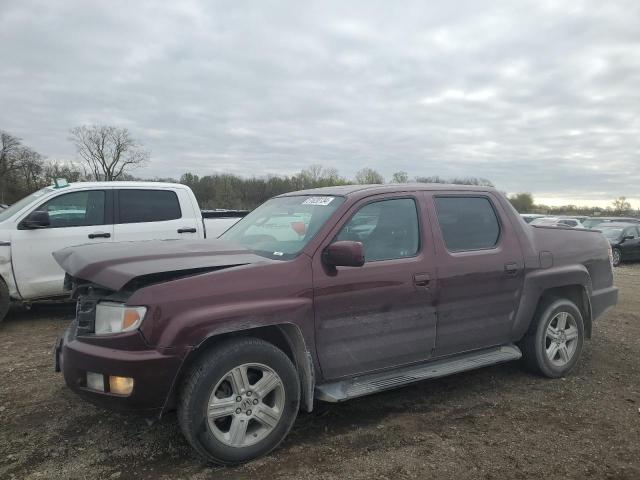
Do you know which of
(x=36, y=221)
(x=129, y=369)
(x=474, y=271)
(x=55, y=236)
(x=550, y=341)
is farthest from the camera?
(x=55, y=236)

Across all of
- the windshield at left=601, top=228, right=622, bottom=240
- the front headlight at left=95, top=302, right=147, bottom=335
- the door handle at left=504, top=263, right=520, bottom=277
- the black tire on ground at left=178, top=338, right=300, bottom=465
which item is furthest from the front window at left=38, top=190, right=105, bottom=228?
the windshield at left=601, top=228, right=622, bottom=240

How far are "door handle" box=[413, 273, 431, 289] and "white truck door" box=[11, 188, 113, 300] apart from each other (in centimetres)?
495

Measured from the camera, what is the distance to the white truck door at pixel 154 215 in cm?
736

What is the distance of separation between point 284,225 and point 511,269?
2024 millimetres

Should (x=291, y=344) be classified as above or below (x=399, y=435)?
above

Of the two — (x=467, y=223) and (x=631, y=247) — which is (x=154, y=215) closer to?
(x=467, y=223)

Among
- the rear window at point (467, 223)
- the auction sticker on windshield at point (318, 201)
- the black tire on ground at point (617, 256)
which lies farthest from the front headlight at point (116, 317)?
the black tire on ground at point (617, 256)

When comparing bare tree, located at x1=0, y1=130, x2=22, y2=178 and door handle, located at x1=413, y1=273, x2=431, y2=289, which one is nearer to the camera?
door handle, located at x1=413, y1=273, x2=431, y2=289

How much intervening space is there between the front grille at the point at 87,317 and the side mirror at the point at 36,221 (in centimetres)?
401

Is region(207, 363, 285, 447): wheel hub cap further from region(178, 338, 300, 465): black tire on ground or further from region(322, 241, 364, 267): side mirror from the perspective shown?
region(322, 241, 364, 267): side mirror

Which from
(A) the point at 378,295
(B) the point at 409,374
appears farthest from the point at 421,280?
(B) the point at 409,374

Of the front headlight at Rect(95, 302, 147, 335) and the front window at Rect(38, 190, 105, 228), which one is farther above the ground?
the front window at Rect(38, 190, 105, 228)

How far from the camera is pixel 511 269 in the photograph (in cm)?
444

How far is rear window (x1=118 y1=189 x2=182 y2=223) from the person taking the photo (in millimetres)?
7430
